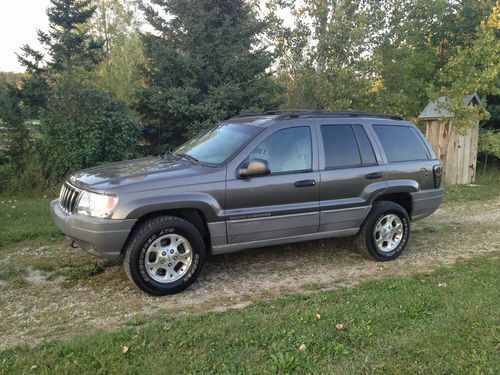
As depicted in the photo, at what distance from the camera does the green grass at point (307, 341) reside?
10.3 ft

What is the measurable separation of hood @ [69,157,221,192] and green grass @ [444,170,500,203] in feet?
24.2

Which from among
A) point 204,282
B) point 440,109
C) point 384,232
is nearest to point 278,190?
point 204,282

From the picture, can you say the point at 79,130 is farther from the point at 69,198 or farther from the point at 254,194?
the point at 254,194

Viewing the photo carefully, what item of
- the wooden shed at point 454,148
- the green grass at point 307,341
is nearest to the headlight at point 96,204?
the green grass at point 307,341

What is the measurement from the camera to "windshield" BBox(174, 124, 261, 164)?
5.00m

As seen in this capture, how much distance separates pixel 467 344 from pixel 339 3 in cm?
1141

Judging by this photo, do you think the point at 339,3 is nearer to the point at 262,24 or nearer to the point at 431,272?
the point at 262,24

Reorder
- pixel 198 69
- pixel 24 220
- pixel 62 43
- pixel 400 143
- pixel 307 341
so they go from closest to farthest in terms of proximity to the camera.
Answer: pixel 307 341 → pixel 400 143 → pixel 24 220 → pixel 198 69 → pixel 62 43

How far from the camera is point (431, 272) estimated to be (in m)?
5.28

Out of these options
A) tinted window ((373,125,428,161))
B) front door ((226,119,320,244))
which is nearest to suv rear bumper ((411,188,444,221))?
tinted window ((373,125,428,161))

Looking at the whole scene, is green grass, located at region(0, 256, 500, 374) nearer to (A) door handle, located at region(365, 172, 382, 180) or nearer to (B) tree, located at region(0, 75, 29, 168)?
(A) door handle, located at region(365, 172, 382, 180)

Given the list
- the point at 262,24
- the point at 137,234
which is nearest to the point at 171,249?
the point at 137,234

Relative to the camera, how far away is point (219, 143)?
17.4 feet

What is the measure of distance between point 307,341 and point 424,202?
347 centimetres
